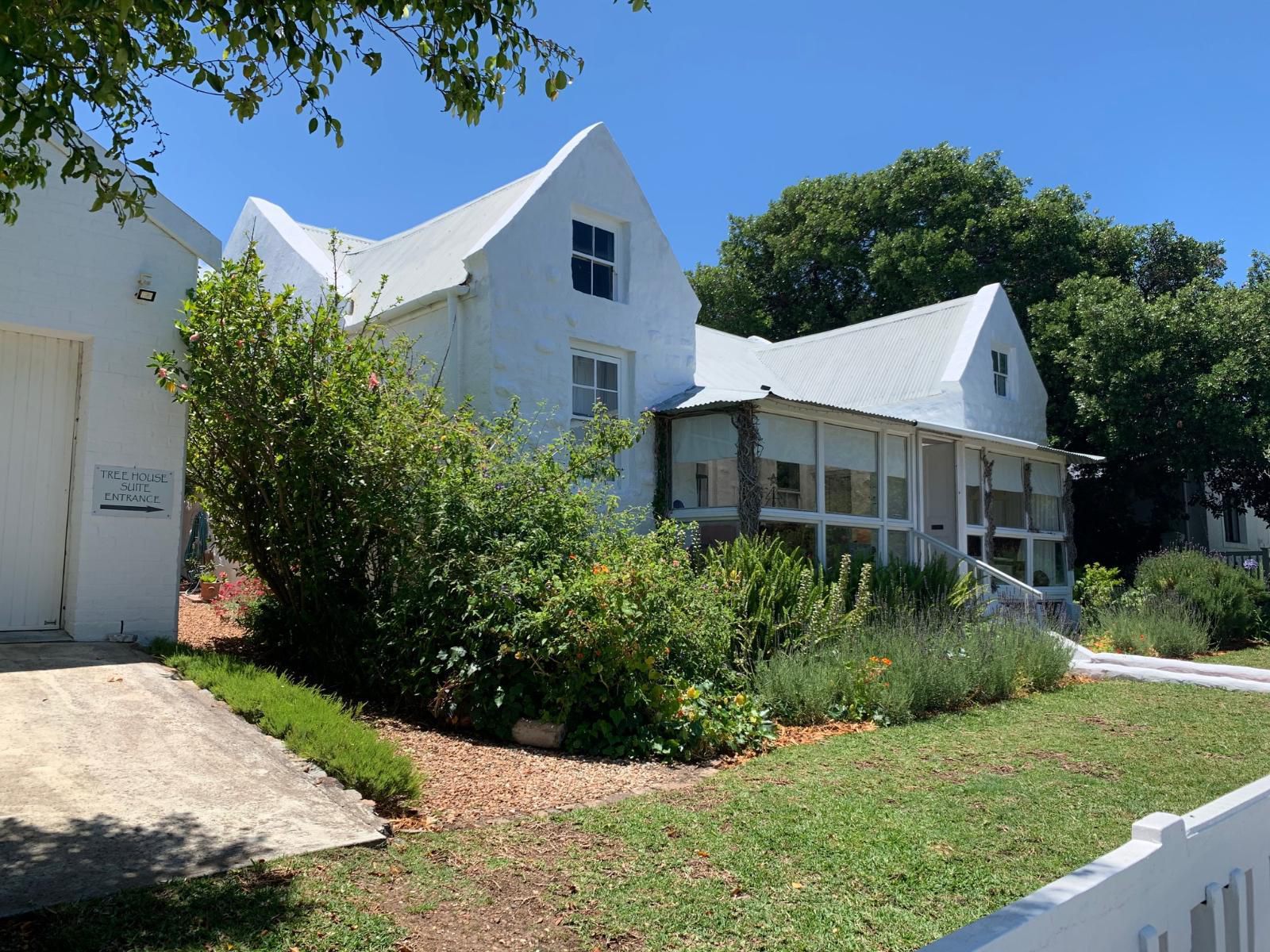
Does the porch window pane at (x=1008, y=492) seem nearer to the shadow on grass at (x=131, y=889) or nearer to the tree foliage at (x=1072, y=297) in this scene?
the tree foliage at (x=1072, y=297)

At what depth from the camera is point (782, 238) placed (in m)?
29.1

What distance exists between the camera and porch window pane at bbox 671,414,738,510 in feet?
44.6

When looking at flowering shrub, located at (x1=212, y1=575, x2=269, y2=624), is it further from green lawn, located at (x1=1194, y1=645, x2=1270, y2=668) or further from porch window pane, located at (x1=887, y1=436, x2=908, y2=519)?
green lawn, located at (x1=1194, y1=645, x2=1270, y2=668)

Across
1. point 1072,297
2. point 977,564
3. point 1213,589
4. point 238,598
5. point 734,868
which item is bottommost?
point 734,868

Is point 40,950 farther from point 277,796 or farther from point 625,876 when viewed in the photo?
point 625,876

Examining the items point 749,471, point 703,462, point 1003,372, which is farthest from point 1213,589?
point 703,462

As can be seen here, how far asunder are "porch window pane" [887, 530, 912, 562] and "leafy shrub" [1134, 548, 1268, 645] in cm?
442

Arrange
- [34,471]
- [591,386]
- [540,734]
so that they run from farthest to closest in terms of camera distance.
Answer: [591,386], [34,471], [540,734]

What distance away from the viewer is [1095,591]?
56.3ft

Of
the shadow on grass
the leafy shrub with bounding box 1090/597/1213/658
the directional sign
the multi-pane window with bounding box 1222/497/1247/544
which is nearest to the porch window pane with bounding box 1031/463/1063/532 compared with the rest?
the leafy shrub with bounding box 1090/597/1213/658

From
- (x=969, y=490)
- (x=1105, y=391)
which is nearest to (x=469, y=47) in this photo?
(x=969, y=490)

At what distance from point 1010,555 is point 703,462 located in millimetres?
7852

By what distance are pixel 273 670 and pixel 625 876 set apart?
4707mm

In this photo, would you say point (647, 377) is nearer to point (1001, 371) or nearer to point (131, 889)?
point (1001, 371)
